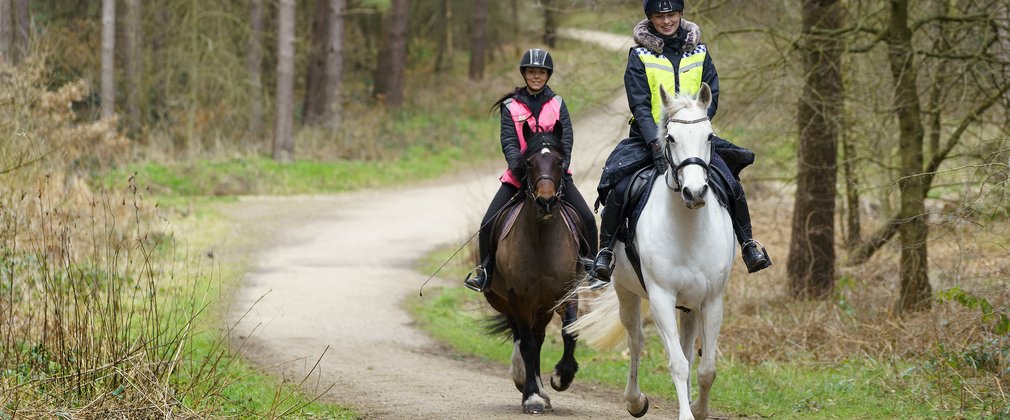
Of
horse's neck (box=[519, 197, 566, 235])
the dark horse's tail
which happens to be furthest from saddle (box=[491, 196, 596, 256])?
the dark horse's tail

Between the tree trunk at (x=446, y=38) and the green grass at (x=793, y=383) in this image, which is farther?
the tree trunk at (x=446, y=38)

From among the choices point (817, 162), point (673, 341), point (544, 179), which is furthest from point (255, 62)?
point (673, 341)

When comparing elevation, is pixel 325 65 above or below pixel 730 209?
above

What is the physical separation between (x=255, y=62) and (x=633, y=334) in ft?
87.7

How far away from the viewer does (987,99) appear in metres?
12.5

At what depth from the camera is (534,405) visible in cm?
880

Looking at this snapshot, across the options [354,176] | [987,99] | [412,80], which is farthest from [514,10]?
[987,99]

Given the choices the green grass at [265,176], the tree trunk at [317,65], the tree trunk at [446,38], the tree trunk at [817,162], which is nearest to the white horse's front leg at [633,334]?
the tree trunk at [817,162]

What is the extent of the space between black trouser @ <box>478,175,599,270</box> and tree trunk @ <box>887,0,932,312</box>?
445 cm

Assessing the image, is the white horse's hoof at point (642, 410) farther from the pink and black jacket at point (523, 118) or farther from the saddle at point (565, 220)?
Result: the pink and black jacket at point (523, 118)

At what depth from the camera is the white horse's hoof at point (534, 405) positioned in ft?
28.9

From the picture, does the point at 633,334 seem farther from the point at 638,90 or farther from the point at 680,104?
the point at 680,104

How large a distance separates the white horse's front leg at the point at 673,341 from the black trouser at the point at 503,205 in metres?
1.94

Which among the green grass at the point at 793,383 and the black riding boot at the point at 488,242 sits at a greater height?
the black riding boot at the point at 488,242
